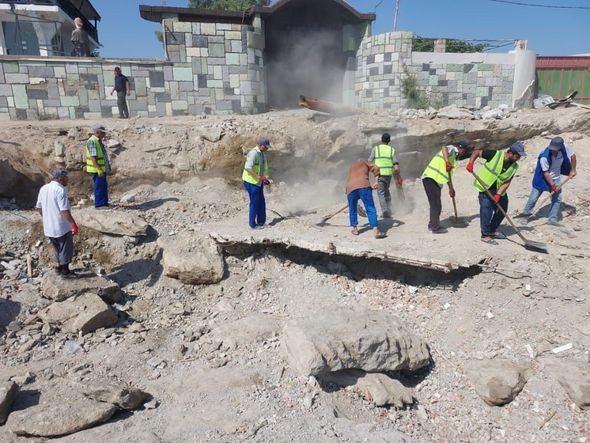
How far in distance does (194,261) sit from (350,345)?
2.69 m

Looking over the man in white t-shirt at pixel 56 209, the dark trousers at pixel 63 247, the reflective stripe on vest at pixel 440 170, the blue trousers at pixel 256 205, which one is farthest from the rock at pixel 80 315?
the reflective stripe on vest at pixel 440 170

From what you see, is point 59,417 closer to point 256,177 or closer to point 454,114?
point 256,177

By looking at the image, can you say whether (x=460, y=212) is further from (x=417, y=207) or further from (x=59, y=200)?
(x=59, y=200)

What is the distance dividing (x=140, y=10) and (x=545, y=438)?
11.4 meters

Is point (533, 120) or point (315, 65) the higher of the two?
point (315, 65)

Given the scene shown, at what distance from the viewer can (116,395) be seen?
3.62 metres

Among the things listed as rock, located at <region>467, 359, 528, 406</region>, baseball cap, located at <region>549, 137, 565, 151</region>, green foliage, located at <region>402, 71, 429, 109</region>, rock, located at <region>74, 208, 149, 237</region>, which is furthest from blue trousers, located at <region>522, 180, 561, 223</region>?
rock, located at <region>74, 208, 149, 237</region>

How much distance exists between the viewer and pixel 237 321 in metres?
5.05

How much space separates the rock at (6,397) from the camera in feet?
11.3

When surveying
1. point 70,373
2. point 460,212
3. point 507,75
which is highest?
point 507,75

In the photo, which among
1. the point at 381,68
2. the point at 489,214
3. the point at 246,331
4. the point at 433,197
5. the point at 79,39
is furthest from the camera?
the point at 381,68

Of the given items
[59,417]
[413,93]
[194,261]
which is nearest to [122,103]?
[194,261]

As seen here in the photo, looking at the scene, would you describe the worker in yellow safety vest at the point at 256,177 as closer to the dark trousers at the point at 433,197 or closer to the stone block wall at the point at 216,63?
the dark trousers at the point at 433,197

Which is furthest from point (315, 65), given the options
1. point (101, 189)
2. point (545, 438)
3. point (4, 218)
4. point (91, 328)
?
point (545, 438)
